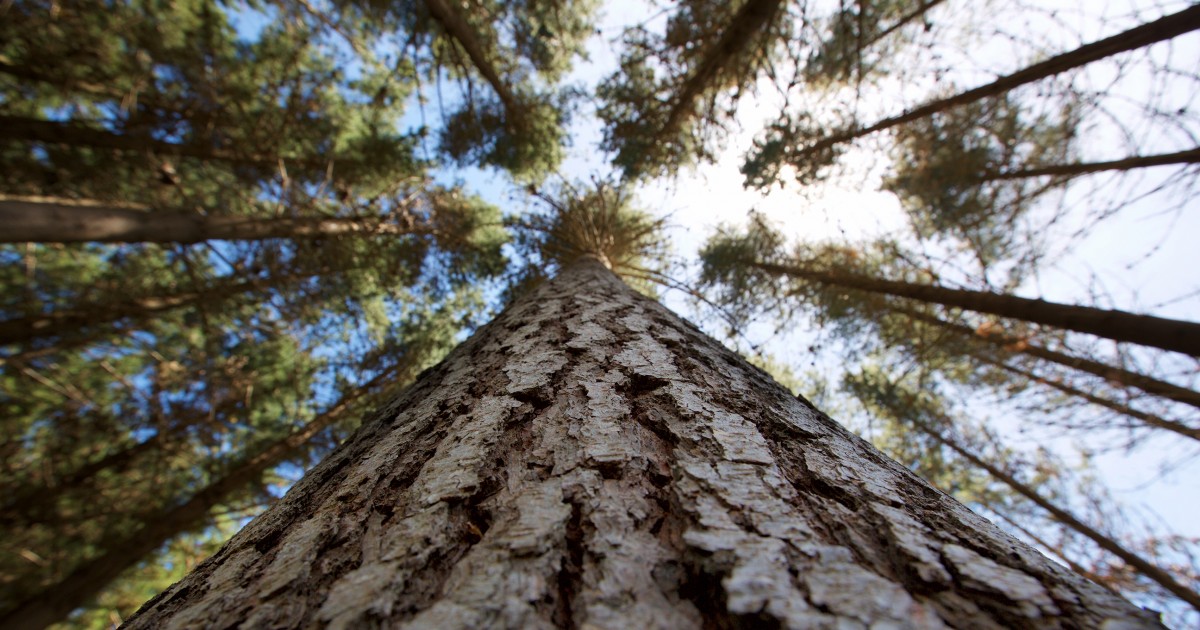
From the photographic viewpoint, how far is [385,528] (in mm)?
735

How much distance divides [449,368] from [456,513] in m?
1.06

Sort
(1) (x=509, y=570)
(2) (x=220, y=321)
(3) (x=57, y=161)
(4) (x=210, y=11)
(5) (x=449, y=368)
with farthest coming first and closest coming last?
(4) (x=210, y=11) → (2) (x=220, y=321) → (3) (x=57, y=161) → (5) (x=449, y=368) → (1) (x=509, y=570)

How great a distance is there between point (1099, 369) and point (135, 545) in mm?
9042

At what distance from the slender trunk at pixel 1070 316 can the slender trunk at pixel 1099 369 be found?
0.31 meters

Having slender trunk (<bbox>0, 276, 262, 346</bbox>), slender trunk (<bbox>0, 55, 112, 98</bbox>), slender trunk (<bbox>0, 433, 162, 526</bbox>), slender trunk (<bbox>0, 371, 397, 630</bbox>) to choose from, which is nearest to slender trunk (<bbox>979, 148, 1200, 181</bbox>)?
slender trunk (<bbox>0, 276, 262, 346</bbox>)

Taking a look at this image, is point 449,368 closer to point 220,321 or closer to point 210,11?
point 220,321

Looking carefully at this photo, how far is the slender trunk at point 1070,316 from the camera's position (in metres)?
2.76

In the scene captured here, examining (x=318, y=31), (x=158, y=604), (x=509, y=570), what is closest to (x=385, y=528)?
(x=509, y=570)

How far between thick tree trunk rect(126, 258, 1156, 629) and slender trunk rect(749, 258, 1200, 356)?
323 centimetres

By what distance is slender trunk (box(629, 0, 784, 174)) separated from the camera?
427cm

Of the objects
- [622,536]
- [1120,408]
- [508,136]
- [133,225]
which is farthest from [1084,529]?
[133,225]

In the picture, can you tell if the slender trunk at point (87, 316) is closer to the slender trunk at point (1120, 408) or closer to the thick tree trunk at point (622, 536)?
the thick tree trunk at point (622, 536)

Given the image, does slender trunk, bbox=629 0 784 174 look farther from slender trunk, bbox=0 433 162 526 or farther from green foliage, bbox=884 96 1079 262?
slender trunk, bbox=0 433 162 526

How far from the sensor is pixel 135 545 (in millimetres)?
4473
